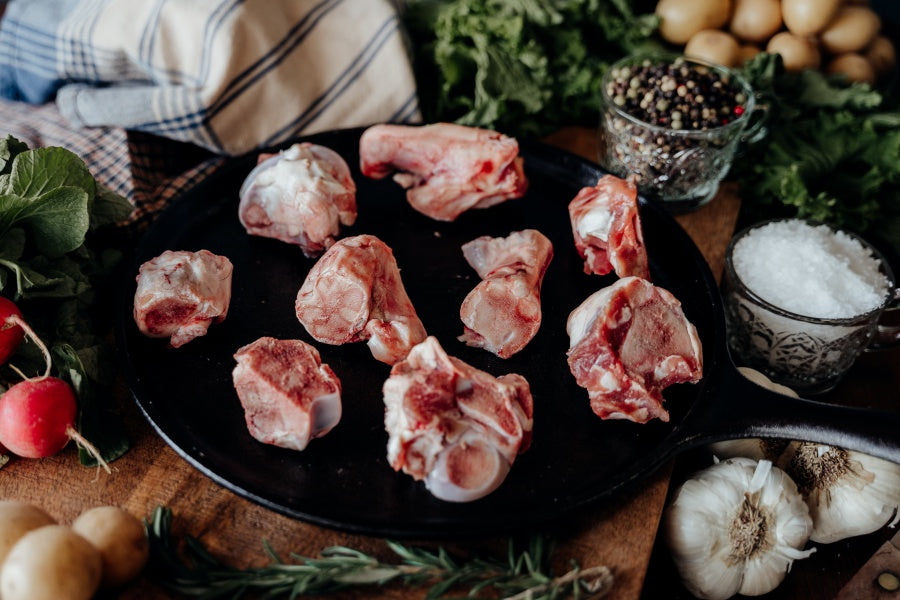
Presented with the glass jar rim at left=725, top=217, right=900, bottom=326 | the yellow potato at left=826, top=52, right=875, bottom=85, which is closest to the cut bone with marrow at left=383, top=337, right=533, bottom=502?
the glass jar rim at left=725, top=217, right=900, bottom=326

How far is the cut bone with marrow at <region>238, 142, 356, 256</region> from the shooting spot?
241 cm

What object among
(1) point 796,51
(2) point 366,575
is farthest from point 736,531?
(1) point 796,51

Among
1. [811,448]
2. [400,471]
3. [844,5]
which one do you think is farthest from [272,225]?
[844,5]

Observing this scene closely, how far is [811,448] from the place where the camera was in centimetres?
220

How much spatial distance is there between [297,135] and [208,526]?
168cm

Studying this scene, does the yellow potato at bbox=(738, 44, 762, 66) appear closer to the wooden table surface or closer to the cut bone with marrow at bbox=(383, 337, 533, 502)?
the wooden table surface

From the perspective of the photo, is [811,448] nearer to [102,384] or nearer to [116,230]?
[102,384]

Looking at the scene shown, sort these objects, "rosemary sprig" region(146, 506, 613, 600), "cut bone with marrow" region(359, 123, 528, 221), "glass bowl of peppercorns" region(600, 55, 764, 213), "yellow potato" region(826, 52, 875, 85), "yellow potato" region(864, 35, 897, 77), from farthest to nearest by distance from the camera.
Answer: "yellow potato" region(864, 35, 897, 77) < "yellow potato" region(826, 52, 875, 85) < "glass bowl of peppercorns" region(600, 55, 764, 213) < "cut bone with marrow" region(359, 123, 528, 221) < "rosemary sprig" region(146, 506, 613, 600)

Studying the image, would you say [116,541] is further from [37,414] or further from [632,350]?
[632,350]

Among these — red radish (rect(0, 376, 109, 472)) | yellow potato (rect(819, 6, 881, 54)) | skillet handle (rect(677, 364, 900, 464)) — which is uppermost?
red radish (rect(0, 376, 109, 472))

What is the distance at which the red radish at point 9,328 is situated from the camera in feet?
6.39

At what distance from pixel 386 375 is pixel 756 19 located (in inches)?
90.2

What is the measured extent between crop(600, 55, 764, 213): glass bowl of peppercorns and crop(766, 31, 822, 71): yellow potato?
0.48m

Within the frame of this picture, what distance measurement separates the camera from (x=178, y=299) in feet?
7.10
